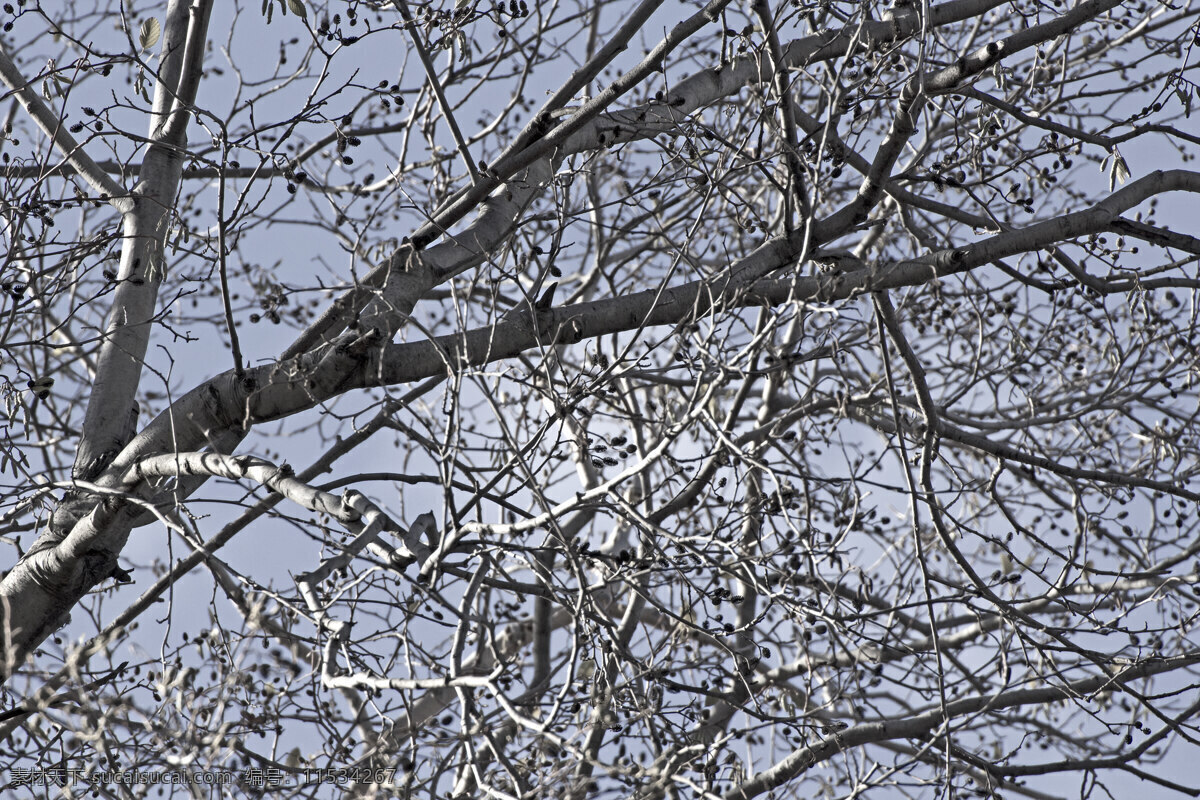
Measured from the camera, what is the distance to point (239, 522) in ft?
16.4

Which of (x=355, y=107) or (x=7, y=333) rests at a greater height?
(x=355, y=107)

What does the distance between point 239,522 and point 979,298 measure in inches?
165

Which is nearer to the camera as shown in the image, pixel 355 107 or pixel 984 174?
pixel 355 107

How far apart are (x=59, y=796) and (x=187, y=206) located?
3160mm

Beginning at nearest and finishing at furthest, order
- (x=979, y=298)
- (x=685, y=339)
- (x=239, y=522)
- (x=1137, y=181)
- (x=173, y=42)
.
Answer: (x=685, y=339) → (x=1137, y=181) → (x=239, y=522) → (x=173, y=42) → (x=979, y=298)

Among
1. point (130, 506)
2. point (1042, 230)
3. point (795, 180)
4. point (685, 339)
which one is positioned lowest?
point (130, 506)

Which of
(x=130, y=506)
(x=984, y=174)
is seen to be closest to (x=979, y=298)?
(x=984, y=174)

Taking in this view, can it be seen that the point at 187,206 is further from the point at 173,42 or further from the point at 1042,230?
the point at 1042,230

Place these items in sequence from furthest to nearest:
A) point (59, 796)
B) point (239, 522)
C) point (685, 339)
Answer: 1. point (239, 522)
2. point (685, 339)
3. point (59, 796)

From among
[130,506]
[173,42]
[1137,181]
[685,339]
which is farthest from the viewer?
[173,42]

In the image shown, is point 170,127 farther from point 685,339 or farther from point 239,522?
point 685,339

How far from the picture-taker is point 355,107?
4395 millimetres

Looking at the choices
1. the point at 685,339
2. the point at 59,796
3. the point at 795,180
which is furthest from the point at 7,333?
the point at 795,180

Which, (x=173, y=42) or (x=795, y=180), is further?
(x=173, y=42)
